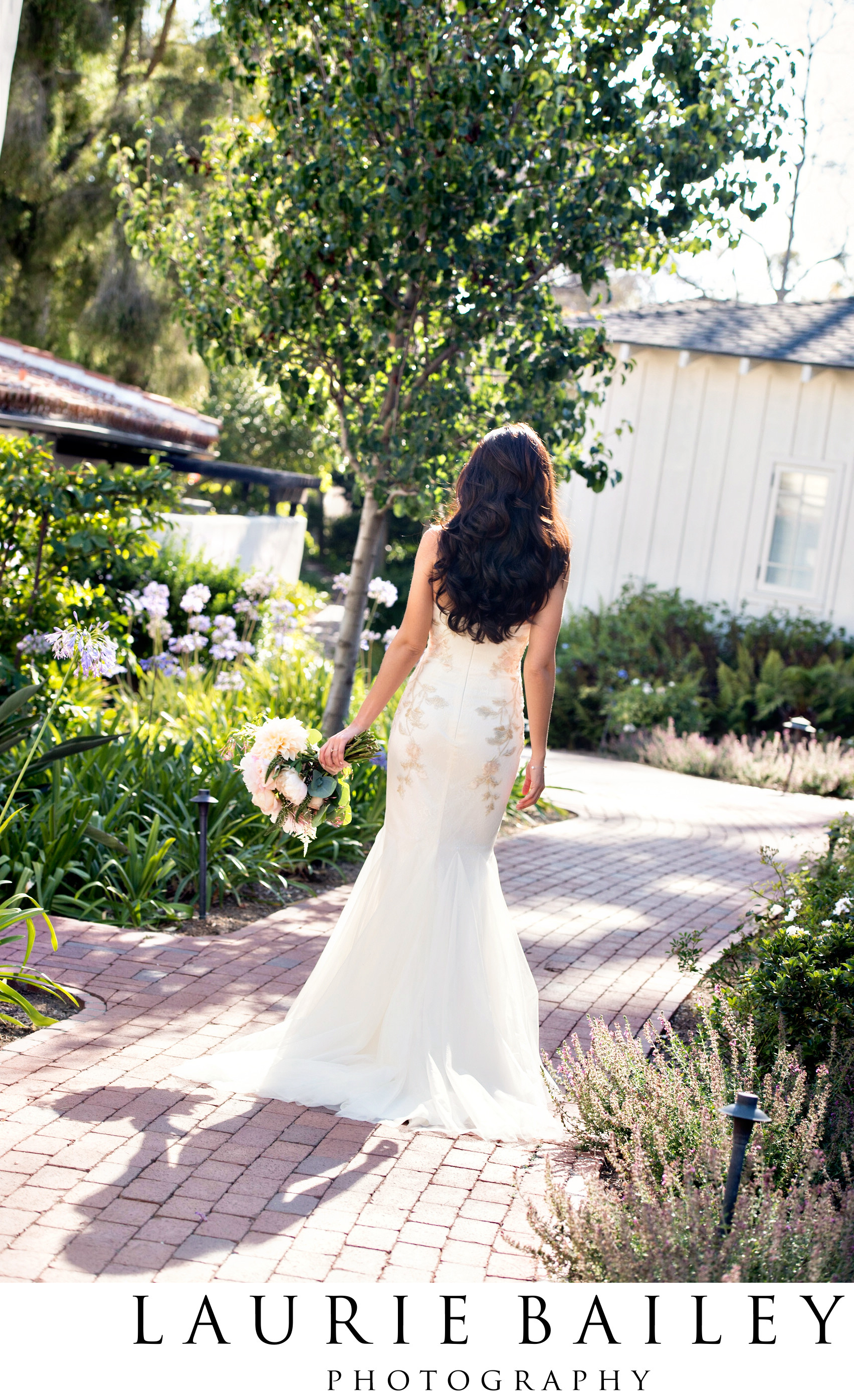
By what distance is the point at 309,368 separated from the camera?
7.89 m

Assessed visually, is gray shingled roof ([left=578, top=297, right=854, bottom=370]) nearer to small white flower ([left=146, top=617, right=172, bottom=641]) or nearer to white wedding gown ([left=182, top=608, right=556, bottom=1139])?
small white flower ([left=146, top=617, right=172, bottom=641])

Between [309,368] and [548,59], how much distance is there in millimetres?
2366

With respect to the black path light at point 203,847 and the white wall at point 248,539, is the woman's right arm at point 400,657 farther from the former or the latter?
the white wall at point 248,539

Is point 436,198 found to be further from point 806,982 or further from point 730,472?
point 730,472

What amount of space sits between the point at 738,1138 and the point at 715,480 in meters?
13.6

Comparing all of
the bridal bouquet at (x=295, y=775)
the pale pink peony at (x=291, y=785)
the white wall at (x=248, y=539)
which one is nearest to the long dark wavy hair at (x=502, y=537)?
the bridal bouquet at (x=295, y=775)

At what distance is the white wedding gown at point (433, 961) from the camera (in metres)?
3.75

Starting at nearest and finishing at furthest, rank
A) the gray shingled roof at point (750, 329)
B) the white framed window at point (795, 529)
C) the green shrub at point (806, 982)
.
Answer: the green shrub at point (806, 982), the gray shingled roof at point (750, 329), the white framed window at point (795, 529)

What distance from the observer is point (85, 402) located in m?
13.9

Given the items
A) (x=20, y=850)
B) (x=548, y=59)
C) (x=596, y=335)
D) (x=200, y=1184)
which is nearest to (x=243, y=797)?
(x=20, y=850)

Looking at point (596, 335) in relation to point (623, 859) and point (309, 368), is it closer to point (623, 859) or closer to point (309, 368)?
point (309, 368)

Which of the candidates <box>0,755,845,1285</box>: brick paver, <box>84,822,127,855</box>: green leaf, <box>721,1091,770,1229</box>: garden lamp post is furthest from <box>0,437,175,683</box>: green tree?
<box>721,1091,770,1229</box>: garden lamp post

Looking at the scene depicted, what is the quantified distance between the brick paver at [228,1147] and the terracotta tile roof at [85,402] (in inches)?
354

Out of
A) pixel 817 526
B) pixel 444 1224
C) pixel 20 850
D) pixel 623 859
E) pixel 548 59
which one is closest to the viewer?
pixel 444 1224
